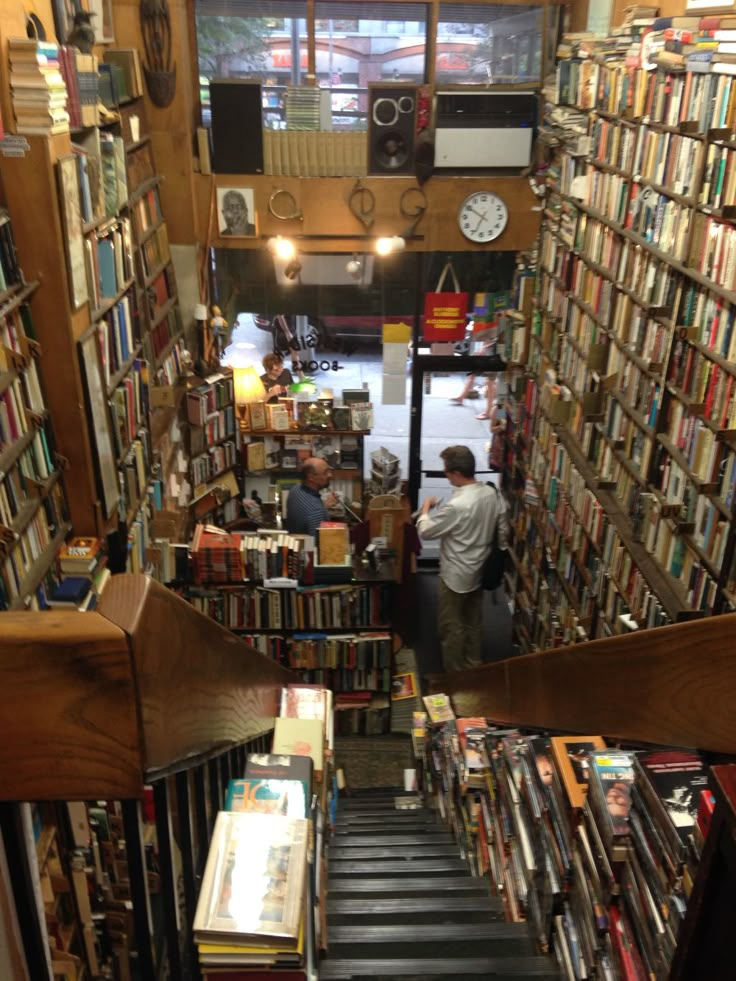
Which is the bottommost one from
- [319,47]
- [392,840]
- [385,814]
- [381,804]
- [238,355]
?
[381,804]

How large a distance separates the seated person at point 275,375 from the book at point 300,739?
4475 millimetres

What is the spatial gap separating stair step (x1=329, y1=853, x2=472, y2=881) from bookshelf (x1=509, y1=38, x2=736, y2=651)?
53.4 inches

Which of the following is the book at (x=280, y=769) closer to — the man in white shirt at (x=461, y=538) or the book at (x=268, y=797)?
the book at (x=268, y=797)

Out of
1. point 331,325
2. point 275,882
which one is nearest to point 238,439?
point 331,325

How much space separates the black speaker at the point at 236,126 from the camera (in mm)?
5980

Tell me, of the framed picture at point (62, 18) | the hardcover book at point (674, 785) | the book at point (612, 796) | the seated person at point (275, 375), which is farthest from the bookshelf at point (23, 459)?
the seated person at point (275, 375)

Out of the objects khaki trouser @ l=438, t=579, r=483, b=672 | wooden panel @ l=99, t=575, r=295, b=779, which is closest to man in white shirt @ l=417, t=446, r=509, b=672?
khaki trouser @ l=438, t=579, r=483, b=672

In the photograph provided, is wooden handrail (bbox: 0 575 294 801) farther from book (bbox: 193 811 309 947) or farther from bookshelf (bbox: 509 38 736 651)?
bookshelf (bbox: 509 38 736 651)

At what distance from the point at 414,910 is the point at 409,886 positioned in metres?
0.27

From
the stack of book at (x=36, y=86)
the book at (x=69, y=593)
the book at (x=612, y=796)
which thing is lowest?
the book at (x=69, y=593)

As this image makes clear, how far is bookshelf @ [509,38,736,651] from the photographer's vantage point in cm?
338

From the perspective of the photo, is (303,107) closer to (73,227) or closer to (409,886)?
(73,227)

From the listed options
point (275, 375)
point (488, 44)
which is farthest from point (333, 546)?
point (488, 44)

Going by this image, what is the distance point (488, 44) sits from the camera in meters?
6.15
